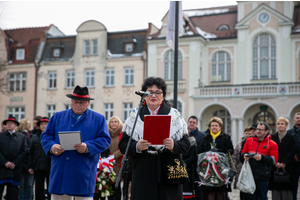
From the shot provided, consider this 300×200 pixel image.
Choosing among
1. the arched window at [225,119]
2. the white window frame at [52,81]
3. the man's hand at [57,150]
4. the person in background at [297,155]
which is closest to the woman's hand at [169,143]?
the man's hand at [57,150]

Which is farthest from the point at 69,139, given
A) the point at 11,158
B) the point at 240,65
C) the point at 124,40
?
the point at 124,40

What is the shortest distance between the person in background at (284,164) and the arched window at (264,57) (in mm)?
21668

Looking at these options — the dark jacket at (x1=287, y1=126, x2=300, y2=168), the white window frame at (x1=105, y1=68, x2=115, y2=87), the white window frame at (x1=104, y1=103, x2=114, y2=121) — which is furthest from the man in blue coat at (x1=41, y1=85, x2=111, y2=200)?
the white window frame at (x1=105, y1=68, x2=115, y2=87)

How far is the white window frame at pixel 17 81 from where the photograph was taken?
1401 inches

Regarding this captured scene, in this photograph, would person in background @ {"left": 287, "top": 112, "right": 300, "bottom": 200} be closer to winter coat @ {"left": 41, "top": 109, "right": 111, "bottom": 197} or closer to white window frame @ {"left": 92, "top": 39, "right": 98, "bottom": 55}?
winter coat @ {"left": 41, "top": 109, "right": 111, "bottom": 197}

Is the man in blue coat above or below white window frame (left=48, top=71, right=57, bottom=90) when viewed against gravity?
below

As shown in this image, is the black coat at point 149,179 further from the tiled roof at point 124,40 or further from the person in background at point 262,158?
the tiled roof at point 124,40

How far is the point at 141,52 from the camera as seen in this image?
3291 cm

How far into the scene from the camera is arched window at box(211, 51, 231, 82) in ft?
102

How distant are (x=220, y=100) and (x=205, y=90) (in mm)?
1355

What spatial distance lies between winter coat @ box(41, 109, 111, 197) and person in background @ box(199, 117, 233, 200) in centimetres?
355

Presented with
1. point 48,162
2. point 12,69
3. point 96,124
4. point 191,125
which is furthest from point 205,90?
point 96,124

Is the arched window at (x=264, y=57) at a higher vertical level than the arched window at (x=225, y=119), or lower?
higher

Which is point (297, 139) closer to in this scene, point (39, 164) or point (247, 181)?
point (247, 181)
